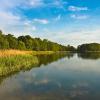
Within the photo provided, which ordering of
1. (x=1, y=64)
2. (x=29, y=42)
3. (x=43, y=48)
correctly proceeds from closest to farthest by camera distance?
(x=1, y=64), (x=29, y=42), (x=43, y=48)

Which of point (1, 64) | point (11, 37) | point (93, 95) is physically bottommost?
point (93, 95)

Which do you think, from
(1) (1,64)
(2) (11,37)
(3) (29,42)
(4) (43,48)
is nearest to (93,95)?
(1) (1,64)

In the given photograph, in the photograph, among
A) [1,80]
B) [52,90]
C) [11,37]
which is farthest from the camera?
[11,37]

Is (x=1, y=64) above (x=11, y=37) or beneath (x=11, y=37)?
beneath

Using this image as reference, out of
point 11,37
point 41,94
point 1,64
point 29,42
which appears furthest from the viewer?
point 29,42

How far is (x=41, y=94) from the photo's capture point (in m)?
12.3

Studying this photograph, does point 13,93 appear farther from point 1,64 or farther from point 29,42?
point 29,42

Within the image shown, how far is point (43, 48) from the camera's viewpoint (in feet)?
372

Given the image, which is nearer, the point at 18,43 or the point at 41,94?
the point at 41,94

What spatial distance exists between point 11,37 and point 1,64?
2188 inches

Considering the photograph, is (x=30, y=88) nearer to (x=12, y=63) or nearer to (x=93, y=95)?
(x=93, y=95)

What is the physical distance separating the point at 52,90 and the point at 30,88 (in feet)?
5.39

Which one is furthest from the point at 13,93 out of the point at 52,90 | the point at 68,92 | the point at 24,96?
the point at 68,92

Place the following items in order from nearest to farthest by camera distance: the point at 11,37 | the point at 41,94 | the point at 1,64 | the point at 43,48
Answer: the point at 41,94 < the point at 1,64 < the point at 11,37 < the point at 43,48
